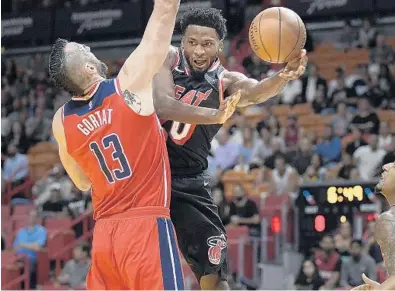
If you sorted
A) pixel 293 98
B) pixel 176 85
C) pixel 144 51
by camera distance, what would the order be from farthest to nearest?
pixel 293 98
pixel 176 85
pixel 144 51

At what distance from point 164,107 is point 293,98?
28.6ft

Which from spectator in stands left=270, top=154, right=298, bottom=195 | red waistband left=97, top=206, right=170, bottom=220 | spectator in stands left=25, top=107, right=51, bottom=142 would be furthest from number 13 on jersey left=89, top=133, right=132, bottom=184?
spectator in stands left=25, top=107, right=51, bottom=142

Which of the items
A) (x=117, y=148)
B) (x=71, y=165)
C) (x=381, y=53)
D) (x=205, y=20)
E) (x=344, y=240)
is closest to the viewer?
(x=117, y=148)

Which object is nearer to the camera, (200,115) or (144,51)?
(144,51)

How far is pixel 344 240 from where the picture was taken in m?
9.78

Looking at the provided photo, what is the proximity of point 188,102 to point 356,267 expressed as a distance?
479 cm

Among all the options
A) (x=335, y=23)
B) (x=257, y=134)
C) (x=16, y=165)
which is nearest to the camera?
(x=257, y=134)

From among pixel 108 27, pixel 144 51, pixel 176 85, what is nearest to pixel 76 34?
pixel 108 27

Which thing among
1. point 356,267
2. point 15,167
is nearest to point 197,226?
point 356,267

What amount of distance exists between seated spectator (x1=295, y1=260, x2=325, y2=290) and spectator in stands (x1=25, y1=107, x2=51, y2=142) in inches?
267

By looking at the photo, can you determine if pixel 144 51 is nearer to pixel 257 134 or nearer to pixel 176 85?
pixel 176 85

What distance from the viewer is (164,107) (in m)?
4.91

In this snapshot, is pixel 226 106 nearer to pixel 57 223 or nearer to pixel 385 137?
pixel 385 137

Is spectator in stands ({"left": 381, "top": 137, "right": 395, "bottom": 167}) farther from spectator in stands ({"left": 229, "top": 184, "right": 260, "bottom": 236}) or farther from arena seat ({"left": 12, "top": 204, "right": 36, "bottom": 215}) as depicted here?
arena seat ({"left": 12, "top": 204, "right": 36, "bottom": 215})
